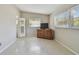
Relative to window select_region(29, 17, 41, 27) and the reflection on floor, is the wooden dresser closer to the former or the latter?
window select_region(29, 17, 41, 27)

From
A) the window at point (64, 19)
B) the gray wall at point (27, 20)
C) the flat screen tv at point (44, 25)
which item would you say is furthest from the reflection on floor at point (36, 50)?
the gray wall at point (27, 20)

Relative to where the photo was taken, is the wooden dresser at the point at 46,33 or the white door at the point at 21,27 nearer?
the wooden dresser at the point at 46,33

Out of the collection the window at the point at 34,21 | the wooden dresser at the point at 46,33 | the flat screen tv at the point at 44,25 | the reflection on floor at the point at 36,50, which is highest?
the window at the point at 34,21

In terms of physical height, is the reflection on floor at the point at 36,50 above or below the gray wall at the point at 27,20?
below

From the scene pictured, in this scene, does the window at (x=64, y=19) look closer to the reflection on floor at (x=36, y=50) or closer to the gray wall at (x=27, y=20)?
the reflection on floor at (x=36, y=50)

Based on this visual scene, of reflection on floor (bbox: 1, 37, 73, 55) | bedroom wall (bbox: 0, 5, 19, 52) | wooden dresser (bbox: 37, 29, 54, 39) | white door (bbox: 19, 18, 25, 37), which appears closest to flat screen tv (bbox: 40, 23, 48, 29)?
wooden dresser (bbox: 37, 29, 54, 39)

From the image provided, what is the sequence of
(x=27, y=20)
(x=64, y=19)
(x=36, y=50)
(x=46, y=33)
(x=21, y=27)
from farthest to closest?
(x=27, y=20) < (x=21, y=27) < (x=46, y=33) < (x=64, y=19) < (x=36, y=50)

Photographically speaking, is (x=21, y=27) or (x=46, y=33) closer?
(x=46, y=33)

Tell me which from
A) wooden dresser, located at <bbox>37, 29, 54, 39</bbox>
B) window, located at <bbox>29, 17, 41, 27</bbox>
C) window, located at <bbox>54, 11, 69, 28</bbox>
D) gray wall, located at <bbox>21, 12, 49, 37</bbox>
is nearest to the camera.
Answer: window, located at <bbox>54, 11, 69, 28</bbox>

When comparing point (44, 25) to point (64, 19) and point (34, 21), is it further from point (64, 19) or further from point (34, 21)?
point (64, 19)

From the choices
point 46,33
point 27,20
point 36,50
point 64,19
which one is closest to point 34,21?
point 27,20

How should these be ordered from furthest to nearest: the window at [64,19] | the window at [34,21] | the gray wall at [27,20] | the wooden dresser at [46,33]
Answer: the window at [34,21] → the gray wall at [27,20] → the wooden dresser at [46,33] → the window at [64,19]

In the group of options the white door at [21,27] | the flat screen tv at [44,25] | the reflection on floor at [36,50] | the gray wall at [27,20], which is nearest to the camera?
the reflection on floor at [36,50]
